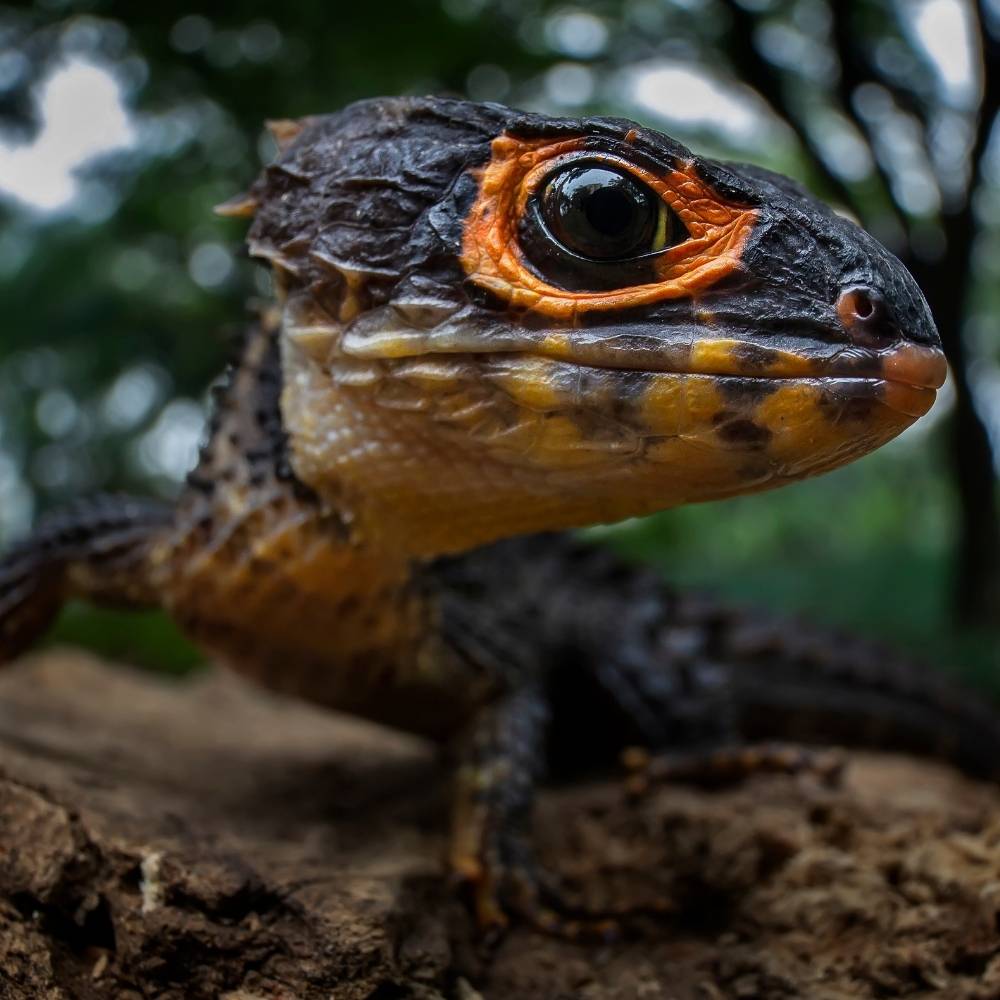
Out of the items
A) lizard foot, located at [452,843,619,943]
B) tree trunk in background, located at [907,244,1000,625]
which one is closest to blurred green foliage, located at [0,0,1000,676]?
tree trunk in background, located at [907,244,1000,625]

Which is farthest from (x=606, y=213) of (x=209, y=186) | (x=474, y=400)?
(x=209, y=186)

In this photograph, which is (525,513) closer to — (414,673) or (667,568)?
(414,673)

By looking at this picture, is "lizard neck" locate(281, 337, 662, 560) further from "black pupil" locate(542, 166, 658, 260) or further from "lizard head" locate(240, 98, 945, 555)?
"black pupil" locate(542, 166, 658, 260)

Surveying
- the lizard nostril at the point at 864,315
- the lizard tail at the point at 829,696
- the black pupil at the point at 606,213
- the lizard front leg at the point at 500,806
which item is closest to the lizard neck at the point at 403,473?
the black pupil at the point at 606,213

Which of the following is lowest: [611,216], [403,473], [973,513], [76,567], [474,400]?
[973,513]

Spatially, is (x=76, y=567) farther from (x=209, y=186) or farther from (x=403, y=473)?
(x=209, y=186)
